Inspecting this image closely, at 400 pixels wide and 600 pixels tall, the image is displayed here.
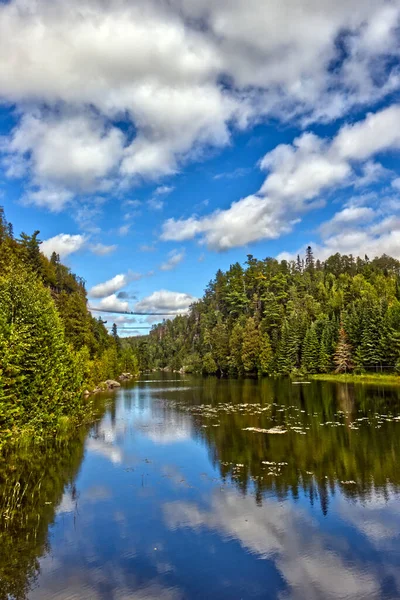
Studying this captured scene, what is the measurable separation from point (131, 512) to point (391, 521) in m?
11.3

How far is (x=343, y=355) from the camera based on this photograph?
9325 cm

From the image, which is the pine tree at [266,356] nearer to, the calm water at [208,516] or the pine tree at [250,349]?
the pine tree at [250,349]

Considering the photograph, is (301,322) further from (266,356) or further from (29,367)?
(29,367)

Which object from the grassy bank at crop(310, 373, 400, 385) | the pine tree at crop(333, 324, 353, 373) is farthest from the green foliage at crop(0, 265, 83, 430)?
the pine tree at crop(333, 324, 353, 373)

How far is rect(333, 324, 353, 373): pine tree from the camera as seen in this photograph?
305 feet

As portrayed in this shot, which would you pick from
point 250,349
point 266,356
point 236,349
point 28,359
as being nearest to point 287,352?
point 266,356

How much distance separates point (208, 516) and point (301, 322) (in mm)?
103948

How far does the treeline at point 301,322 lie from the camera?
295ft

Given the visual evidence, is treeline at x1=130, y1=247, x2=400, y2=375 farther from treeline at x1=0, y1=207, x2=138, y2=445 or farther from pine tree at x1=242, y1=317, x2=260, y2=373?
treeline at x1=0, y1=207, x2=138, y2=445

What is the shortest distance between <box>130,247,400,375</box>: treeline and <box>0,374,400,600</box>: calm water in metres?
57.9

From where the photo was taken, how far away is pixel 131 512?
744 inches

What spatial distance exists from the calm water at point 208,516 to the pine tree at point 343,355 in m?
60.0

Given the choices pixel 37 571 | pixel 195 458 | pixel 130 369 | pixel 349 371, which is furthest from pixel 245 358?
pixel 37 571

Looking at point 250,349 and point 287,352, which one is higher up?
point 250,349
